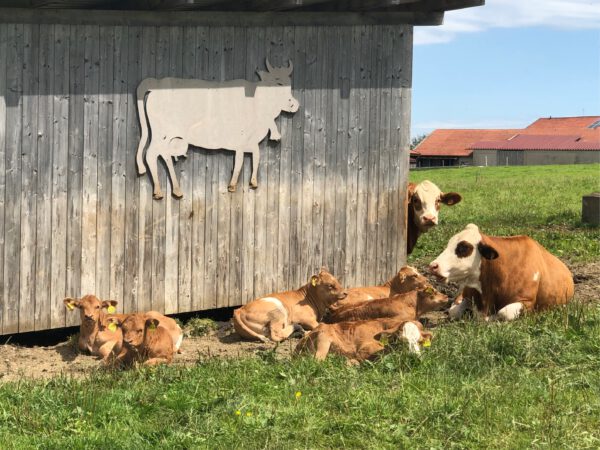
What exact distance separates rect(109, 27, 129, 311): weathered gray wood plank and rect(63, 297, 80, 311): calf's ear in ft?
2.23

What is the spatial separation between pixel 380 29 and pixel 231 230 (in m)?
3.16

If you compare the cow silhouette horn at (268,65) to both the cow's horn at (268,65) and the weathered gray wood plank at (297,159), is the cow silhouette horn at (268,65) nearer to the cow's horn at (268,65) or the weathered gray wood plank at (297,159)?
the cow's horn at (268,65)

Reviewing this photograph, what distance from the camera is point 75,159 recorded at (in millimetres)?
10688

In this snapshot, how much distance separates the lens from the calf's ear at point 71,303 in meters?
10.4

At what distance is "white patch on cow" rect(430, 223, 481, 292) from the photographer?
11266 millimetres

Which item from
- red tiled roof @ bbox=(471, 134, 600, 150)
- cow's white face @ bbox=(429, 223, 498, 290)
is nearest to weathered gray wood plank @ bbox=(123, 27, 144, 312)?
cow's white face @ bbox=(429, 223, 498, 290)

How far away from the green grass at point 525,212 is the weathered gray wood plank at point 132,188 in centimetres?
526

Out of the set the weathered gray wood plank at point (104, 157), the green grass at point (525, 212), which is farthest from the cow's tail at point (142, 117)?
the green grass at point (525, 212)

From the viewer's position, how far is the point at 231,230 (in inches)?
470

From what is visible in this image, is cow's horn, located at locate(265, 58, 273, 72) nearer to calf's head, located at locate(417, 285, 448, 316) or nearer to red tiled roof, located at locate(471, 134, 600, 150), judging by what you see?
calf's head, located at locate(417, 285, 448, 316)

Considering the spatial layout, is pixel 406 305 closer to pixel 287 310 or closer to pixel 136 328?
pixel 287 310

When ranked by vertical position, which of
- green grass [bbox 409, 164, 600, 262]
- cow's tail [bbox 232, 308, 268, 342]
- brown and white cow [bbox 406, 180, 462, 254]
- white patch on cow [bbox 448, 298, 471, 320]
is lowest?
cow's tail [bbox 232, 308, 268, 342]

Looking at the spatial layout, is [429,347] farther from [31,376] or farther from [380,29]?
[380,29]

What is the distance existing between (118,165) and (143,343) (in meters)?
2.29
